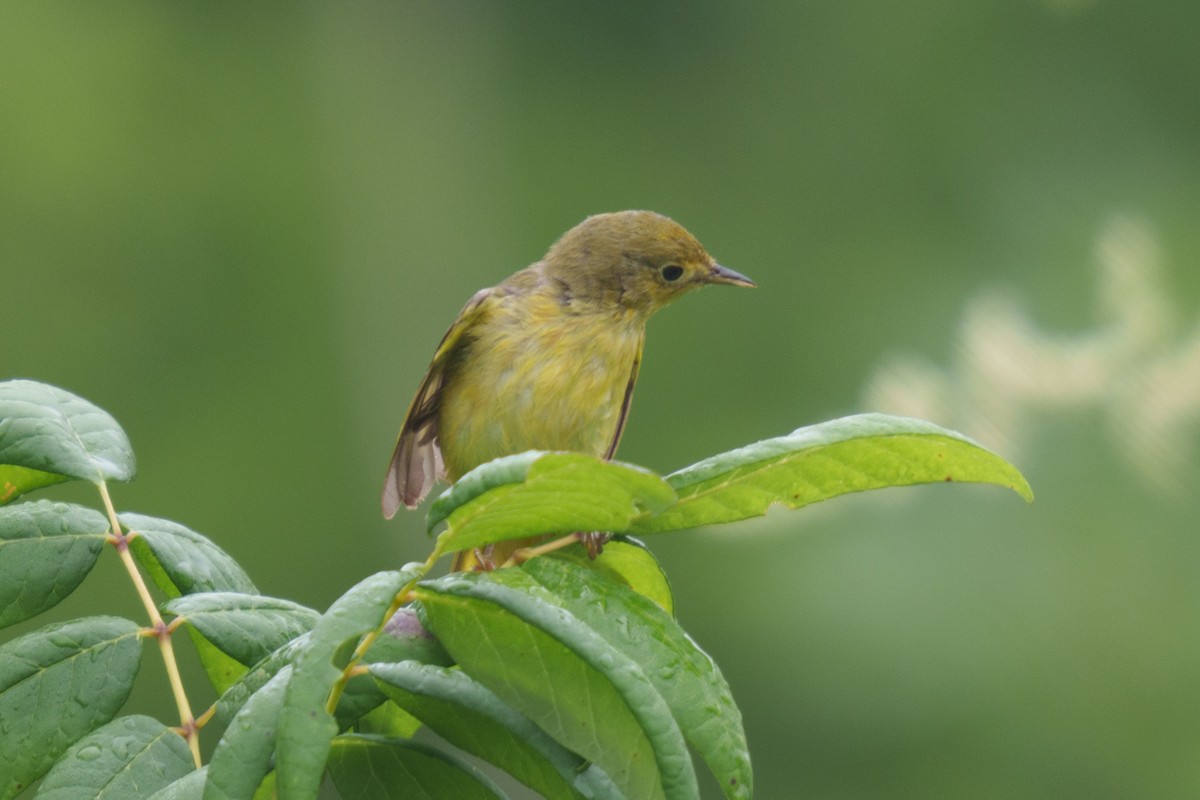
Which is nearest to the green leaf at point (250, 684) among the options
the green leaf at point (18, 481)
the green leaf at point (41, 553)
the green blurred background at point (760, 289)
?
the green leaf at point (41, 553)

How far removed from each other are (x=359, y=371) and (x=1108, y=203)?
3542 mm

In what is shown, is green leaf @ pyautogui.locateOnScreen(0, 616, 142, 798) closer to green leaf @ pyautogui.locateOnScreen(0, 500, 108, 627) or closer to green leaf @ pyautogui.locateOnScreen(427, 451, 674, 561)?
green leaf @ pyautogui.locateOnScreen(0, 500, 108, 627)

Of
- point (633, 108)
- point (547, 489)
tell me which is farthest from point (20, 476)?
point (633, 108)

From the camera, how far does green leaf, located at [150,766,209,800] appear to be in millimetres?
1059

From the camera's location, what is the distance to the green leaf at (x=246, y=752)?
0.97 m

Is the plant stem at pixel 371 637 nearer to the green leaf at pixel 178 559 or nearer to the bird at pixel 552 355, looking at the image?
the green leaf at pixel 178 559

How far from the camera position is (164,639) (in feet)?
4.30

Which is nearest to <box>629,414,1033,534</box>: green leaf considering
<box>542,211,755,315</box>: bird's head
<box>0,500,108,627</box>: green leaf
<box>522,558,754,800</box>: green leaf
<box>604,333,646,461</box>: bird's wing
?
<box>522,558,754,800</box>: green leaf

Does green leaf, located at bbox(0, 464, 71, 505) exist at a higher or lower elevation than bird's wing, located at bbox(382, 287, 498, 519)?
higher

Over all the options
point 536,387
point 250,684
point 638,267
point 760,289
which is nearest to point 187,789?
point 250,684

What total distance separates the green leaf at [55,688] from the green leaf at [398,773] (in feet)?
0.76

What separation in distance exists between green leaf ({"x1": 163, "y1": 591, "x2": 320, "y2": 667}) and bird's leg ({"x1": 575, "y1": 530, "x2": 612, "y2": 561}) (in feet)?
0.84

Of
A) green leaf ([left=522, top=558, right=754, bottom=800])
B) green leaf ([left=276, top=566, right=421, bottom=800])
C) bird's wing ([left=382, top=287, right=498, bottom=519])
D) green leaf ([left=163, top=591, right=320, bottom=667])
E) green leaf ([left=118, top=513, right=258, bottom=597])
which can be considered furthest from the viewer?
bird's wing ([left=382, top=287, right=498, bottom=519])

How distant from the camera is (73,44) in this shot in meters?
7.20
